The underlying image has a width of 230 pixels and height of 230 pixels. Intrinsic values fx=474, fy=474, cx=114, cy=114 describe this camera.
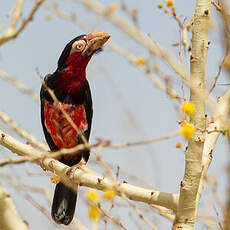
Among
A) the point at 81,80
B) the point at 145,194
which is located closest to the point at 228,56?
the point at 145,194

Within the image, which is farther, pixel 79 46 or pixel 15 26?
pixel 79 46

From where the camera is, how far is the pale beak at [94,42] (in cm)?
520

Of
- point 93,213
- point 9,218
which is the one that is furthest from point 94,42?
point 93,213

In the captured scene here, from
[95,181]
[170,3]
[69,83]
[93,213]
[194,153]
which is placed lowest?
[93,213]

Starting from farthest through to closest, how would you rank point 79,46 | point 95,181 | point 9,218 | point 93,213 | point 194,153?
point 79,46 < point 95,181 < point 194,153 < point 9,218 < point 93,213

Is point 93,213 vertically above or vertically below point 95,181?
below

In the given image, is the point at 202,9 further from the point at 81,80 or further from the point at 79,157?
the point at 79,157

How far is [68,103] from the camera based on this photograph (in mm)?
5465

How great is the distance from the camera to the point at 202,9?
324 centimetres

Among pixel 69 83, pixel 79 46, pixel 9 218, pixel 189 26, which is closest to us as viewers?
pixel 9 218

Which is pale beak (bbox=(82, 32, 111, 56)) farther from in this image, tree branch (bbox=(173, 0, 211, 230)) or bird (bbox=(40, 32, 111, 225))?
tree branch (bbox=(173, 0, 211, 230))

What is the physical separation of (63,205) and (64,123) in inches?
36.7

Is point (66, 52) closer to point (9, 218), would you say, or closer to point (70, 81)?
point (70, 81)

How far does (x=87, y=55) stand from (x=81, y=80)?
13.1 inches
